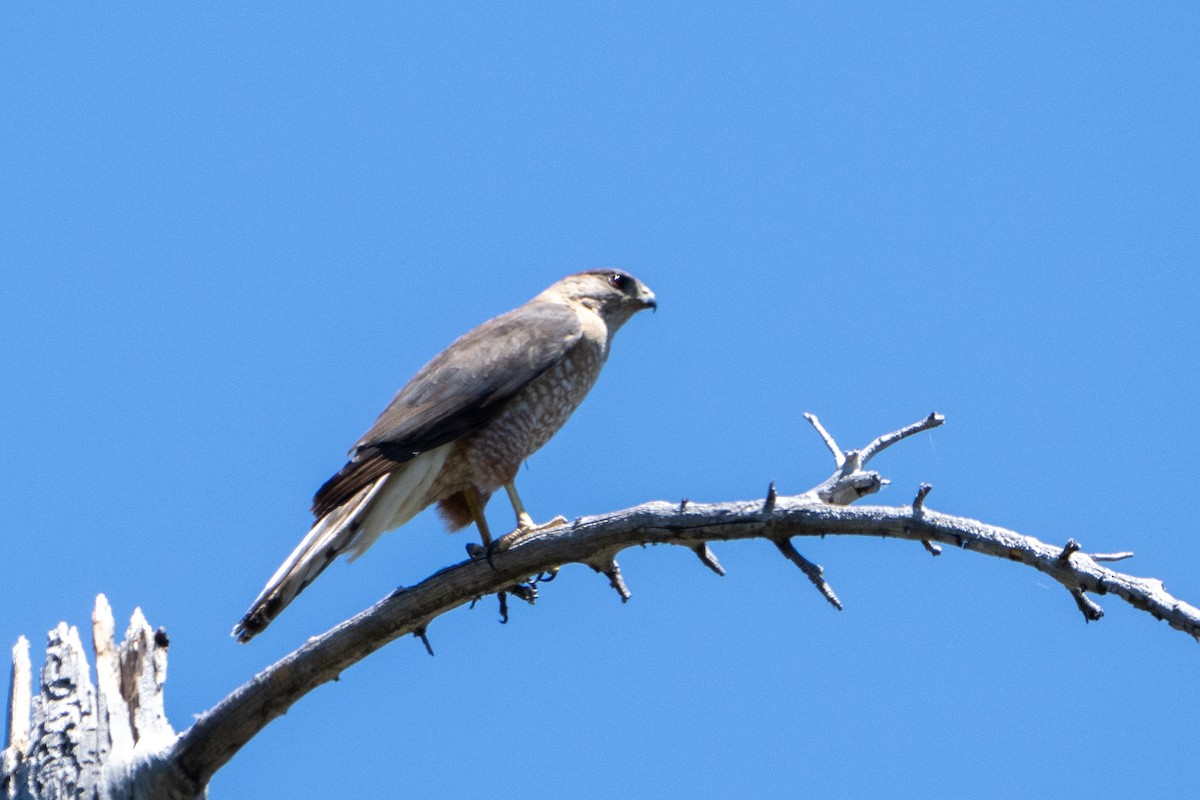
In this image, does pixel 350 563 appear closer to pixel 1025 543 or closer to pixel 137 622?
pixel 137 622

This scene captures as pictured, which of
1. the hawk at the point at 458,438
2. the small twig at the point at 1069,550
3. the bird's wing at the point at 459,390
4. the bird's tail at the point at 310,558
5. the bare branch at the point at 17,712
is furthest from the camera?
the bird's wing at the point at 459,390

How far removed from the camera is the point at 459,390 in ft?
20.9

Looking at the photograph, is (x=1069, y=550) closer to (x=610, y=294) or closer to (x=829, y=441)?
(x=829, y=441)

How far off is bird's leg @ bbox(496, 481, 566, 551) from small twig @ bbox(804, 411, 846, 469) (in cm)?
126

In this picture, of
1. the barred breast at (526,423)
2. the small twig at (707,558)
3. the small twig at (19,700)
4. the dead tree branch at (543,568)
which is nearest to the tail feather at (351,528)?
the barred breast at (526,423)

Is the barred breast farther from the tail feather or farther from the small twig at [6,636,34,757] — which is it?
Answer: the small twig at [6,636,34,757]

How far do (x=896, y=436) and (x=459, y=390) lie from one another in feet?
7.54

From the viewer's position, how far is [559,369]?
262 inches

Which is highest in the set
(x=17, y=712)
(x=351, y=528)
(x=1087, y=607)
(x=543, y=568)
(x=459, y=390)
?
(x=459, y=390)

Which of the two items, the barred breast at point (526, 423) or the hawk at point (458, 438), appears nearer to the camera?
the hawk at point (458, 438)

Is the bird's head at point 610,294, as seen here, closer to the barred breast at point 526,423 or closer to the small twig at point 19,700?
the barred breast at point 526,423

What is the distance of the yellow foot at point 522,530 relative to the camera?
18.4ft

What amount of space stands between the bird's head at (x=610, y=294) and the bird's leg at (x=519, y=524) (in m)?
1.57

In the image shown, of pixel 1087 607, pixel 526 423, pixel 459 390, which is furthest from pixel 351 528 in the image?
pixel 1087 607
